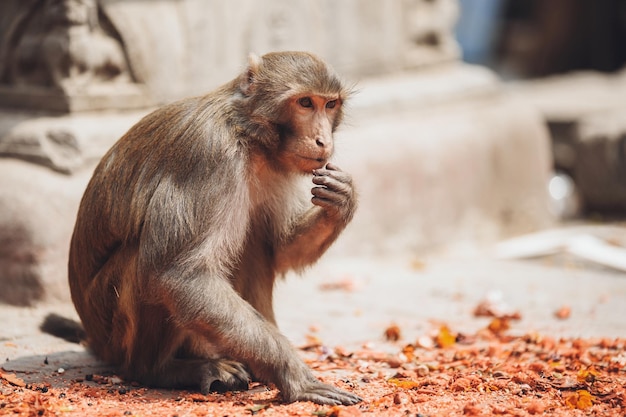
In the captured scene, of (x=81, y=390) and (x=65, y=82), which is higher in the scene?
(x=65, y=82)

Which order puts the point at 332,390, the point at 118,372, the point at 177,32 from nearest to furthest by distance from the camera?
the point at 332,390 → the point at 118,372 → the point at 177,32

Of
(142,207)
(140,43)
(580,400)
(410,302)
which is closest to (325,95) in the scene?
(142,207)

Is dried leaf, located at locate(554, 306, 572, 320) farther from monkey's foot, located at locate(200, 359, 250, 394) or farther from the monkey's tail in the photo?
the monkey's tail

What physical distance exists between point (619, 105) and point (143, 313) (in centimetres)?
922

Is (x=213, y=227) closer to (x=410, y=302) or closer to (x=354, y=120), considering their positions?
(x=410, y=302)

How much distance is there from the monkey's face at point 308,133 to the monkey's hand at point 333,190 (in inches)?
2.1

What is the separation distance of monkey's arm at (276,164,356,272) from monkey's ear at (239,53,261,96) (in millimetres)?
476

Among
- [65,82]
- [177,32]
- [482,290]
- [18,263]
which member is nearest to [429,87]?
[482,290]

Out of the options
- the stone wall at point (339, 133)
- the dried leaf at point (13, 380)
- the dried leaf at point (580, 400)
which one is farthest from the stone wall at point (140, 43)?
the dried leaf at point (580, 400)

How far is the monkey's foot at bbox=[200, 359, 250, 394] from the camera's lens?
4281mm

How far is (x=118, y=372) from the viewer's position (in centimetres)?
457

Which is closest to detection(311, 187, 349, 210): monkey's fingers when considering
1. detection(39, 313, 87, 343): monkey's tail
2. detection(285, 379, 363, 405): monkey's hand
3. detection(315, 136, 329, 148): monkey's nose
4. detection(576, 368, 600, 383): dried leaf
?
detection(315, 136, 329, 148): monkey's nose

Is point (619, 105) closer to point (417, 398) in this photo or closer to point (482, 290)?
point (482, 290)

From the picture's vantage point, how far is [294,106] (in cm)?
421
